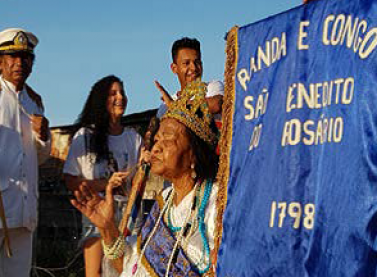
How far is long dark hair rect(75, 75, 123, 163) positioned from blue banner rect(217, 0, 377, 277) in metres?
2.69

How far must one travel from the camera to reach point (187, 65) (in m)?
5.71

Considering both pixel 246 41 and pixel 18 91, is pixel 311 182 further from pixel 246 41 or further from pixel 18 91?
pixel 18 91

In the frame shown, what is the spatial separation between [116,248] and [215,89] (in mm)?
1488

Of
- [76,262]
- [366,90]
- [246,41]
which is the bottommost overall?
[76,262]

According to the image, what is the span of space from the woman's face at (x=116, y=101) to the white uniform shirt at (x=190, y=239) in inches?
72.0

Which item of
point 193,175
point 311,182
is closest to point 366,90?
point 311,182

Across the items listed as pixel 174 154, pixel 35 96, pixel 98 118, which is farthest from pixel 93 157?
pixel 174 154

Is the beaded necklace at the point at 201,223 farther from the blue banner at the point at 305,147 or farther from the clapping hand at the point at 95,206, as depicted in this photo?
the blue banner at the point at 305,147

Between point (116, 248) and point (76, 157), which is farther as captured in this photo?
point (76, 157)

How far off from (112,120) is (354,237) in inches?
143

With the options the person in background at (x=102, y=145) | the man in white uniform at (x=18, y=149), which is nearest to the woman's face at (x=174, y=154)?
the person in background at (x=102, y=145)

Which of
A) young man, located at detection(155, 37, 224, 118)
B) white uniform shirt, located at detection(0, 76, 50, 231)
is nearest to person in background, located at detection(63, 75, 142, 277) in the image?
white uniform shirt, located at detection(0, 76, 50, 231)

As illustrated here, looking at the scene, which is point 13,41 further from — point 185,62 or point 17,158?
point 185,62

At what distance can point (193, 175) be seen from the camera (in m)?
3.91
